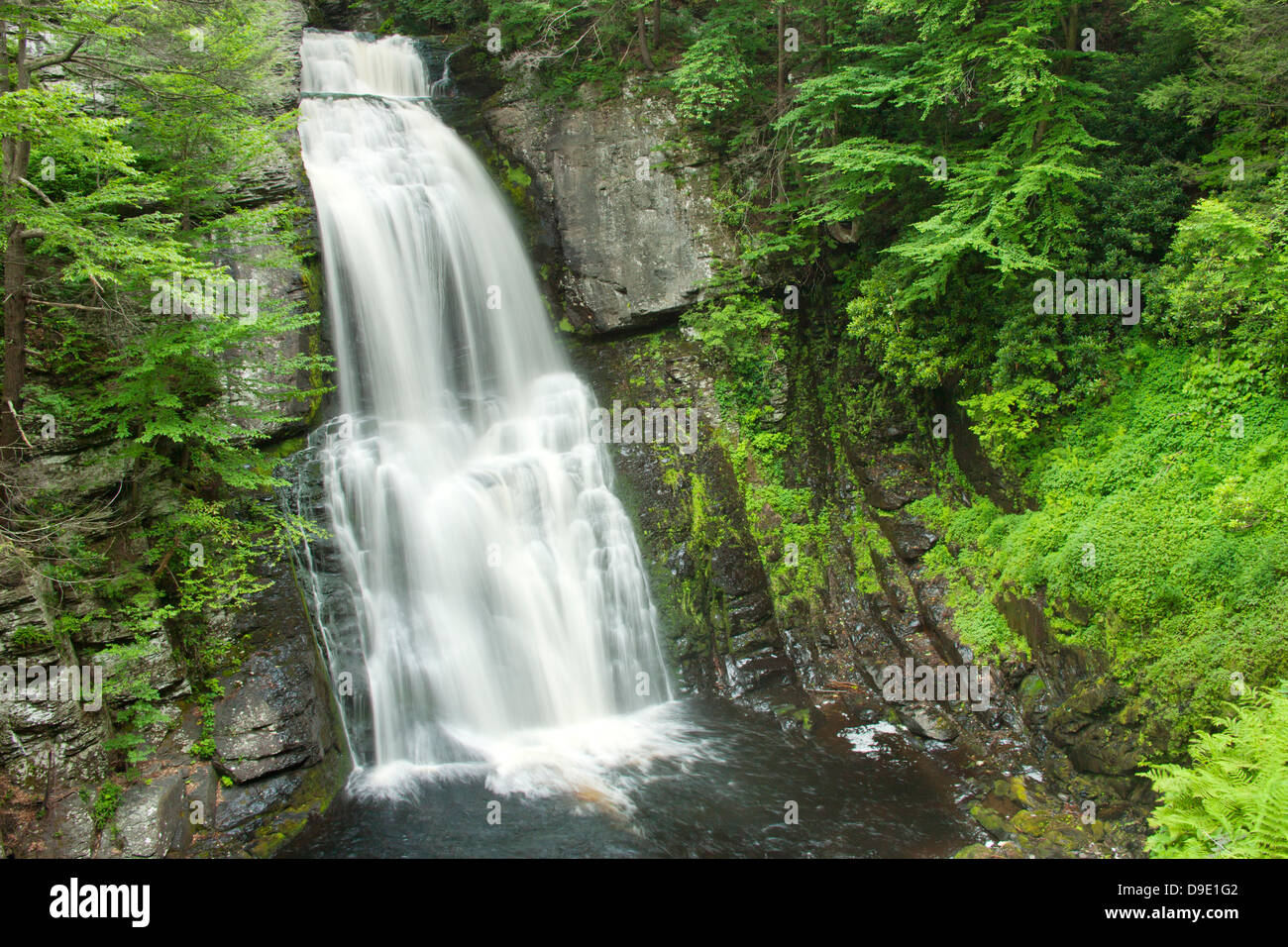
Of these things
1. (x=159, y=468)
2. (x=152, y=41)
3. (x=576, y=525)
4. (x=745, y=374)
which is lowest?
(x=576, y=525)

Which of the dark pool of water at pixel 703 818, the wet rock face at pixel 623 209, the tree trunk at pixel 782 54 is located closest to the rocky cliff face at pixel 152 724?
the dark pool of water at pixel 703 818

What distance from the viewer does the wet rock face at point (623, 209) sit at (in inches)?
533

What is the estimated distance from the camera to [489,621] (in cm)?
1075

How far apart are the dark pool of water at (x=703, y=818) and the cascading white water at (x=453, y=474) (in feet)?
2.87

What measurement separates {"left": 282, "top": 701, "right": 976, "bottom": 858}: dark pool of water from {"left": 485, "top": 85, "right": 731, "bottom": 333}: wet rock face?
8105 millimetres

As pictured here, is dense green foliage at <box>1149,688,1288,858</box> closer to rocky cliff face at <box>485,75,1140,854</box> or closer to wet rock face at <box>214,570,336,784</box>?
rocky cliff face at <box>485,75,1140,854</box>

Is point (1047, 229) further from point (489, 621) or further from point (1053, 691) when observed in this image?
point (489, 621)

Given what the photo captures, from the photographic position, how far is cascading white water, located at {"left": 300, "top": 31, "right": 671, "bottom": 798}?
10.1m

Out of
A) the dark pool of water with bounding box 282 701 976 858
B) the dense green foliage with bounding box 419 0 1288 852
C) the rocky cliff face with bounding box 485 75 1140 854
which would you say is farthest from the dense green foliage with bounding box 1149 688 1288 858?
the dark pool of water with bounding box 282 701 976 858

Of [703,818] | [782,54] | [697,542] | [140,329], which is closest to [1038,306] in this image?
[697,542]

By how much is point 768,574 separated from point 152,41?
11.3 m

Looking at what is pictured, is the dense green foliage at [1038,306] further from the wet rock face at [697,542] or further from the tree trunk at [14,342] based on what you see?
the tree trunk at [14,342]

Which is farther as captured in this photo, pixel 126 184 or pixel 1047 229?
pixel 1047 229
